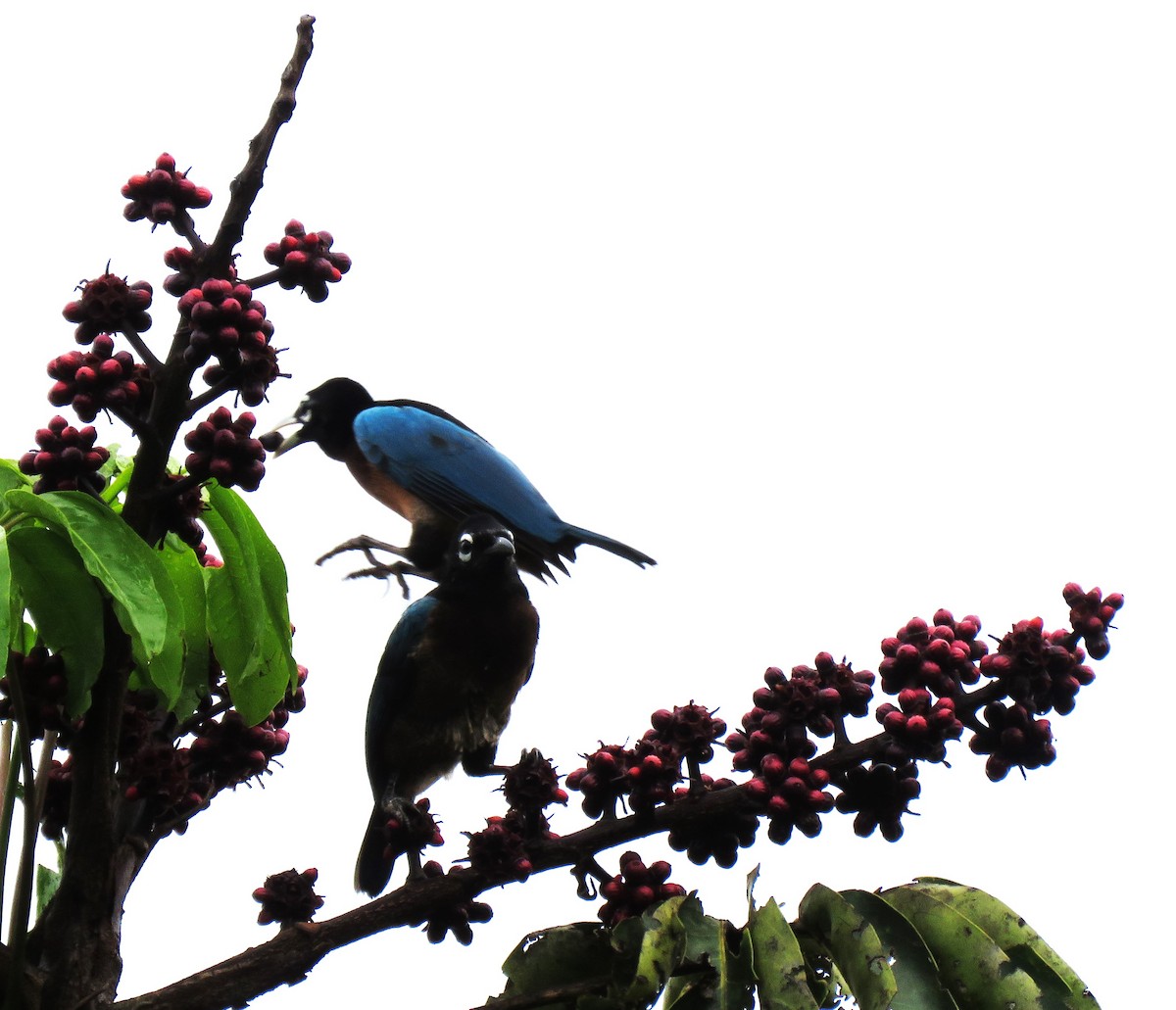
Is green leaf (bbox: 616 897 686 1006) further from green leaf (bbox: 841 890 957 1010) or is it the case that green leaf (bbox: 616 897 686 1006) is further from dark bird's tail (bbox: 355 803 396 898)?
dark bird's tail (bbox: 355 803 396 898)

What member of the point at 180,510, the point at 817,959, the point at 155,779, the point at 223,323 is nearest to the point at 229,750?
the point at 155,779

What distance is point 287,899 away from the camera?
2.64 metres

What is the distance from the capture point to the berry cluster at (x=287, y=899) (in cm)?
264

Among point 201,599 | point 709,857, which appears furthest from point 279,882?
point 709,857

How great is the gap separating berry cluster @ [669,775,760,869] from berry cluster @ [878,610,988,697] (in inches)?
15.3

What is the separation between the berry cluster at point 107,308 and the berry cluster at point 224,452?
0.25 metres

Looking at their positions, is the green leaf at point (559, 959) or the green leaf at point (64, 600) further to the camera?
the green leaf at point (559, 959)

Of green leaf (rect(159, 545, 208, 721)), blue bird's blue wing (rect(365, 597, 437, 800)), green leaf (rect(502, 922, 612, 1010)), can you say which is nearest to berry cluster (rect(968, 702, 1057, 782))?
green leaf (rect(502, 922, 612, 1010))

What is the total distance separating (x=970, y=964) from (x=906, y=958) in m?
0.11

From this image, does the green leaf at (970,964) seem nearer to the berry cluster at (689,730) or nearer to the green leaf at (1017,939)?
the green leaf at (1017,939)

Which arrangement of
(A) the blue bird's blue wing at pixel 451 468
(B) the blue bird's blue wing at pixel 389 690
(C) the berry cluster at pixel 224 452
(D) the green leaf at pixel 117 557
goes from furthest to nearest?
(A) the blue bird's blue wing at pixel 451 468 < (B) the blue bird's blue wing at pixel 389 690 < (C) the berry cluster at pixel 224 452 < (D) the green leaf at pixel 117 557

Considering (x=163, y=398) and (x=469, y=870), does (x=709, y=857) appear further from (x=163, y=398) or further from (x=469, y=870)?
(x=163, y=398)

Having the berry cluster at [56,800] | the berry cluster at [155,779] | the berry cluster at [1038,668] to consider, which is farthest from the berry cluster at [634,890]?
the berry cluster at [56,800]

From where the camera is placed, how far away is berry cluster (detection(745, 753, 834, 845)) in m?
2.50
